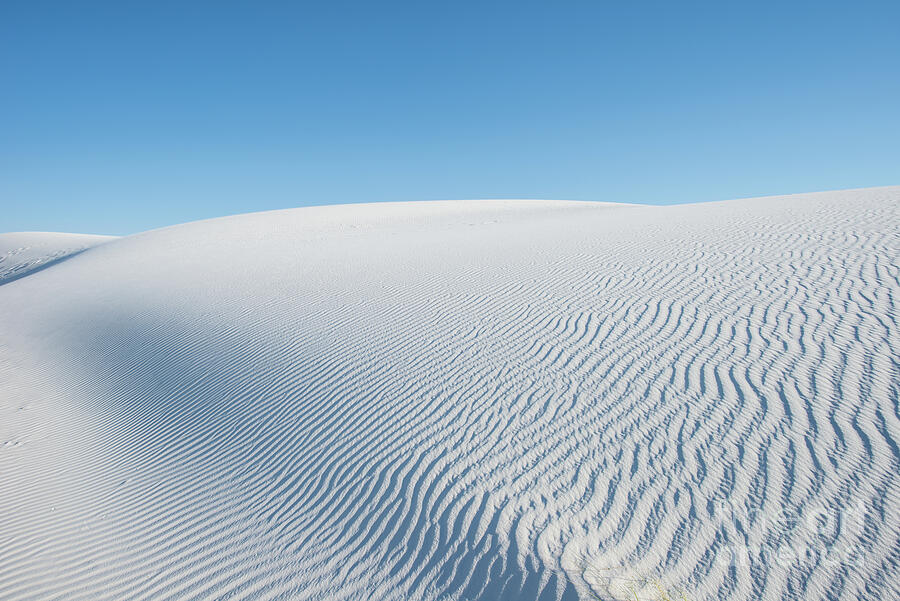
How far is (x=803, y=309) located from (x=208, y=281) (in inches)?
487

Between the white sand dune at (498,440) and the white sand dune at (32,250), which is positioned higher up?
the white sand dune at (32,250)

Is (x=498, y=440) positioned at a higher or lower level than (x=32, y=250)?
lower

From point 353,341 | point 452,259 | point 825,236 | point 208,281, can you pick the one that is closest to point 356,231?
point 208,281

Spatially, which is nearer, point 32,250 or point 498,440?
point 498,440

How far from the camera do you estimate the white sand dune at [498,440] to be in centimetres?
278

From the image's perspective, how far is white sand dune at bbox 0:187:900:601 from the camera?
9.12ft

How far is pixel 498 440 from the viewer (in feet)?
12.9

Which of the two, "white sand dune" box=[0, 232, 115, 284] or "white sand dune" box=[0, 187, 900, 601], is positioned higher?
"white sand dune" box=[0, 232, 115, 284]

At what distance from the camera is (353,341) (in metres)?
6.68

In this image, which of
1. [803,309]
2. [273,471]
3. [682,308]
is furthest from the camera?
[682,308]

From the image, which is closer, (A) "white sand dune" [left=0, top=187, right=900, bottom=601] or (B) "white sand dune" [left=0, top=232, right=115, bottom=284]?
(A) "white sand dune" [left=0, top=187, right=900, bottom=601]

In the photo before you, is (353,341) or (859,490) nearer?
(859,490)

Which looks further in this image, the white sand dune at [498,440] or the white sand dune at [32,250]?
the white sand dune at [32,250]

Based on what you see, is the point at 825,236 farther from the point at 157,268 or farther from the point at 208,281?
the point at 157,268
